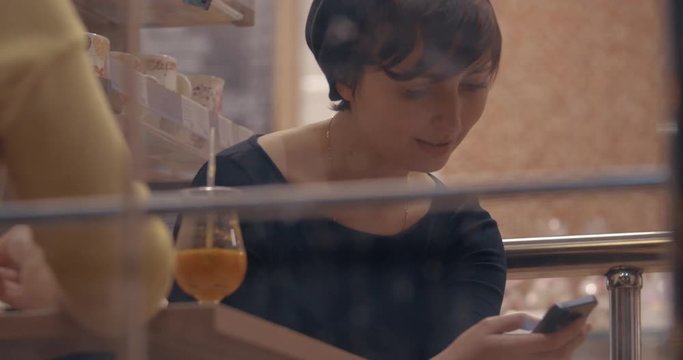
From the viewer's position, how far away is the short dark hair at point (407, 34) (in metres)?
1.23

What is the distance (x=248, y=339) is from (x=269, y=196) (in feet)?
0.82

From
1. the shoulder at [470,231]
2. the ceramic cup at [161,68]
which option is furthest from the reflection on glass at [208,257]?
the ceramic cup at [161,68]

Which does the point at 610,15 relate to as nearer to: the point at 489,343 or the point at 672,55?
the point at 489,343

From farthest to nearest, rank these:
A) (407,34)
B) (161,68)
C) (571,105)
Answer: (571,105) → (161,68) → (407,34)

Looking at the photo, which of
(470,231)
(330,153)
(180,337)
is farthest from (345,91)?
(180,337)

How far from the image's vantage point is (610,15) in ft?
11.4

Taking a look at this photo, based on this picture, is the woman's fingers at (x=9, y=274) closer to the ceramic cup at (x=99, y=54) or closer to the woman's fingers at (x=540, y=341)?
the ceramic cup at (x=99, y=54)

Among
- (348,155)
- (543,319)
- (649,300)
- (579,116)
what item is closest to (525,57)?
(579,116)

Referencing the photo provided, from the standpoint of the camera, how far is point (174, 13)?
65.4 inches

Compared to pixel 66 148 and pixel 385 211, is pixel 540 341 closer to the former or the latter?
pixel 385 211

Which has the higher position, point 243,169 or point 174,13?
point 174,13

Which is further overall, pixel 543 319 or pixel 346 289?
pixel 346 289

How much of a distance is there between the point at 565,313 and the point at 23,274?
0.46 m

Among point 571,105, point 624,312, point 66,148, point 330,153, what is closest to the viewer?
point 66,148
